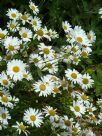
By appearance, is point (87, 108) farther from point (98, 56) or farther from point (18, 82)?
point (98, 56)

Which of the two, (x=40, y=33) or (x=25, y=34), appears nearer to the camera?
(x=25, y=34)

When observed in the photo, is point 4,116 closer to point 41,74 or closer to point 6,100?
point 6,100

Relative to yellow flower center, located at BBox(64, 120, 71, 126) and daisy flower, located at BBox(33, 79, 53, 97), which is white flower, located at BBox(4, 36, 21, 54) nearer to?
daisy flower, located at BBox(33, 79, 53, 97)

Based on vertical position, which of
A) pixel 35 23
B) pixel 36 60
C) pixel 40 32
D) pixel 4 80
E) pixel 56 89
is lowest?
pixel 4 80

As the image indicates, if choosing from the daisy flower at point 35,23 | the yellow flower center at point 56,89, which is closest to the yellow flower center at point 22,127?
the yellow flower center at point 56,89

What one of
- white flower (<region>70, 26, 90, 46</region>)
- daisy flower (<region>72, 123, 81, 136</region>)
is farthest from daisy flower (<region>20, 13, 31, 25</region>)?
daisy flower (<region>72, 123, 81, 136</region>)

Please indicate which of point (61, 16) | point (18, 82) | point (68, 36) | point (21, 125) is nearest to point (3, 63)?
point (18, 82)

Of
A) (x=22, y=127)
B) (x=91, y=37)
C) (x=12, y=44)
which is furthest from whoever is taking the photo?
(x=91, y=37)

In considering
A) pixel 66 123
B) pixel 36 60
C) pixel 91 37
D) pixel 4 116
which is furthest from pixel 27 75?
pixel 91 37
